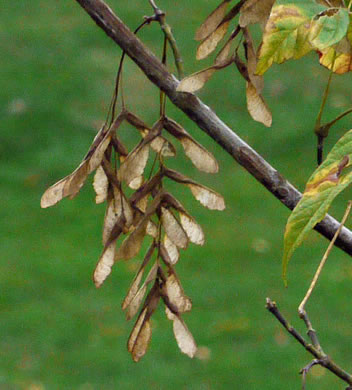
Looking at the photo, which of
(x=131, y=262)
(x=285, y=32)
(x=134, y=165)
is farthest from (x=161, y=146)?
(x=131, y=262)

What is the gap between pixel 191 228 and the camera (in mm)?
1426

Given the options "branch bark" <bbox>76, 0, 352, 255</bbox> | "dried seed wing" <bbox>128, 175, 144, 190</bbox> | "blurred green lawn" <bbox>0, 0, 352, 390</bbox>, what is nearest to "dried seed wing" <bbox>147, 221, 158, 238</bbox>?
"dried seed wing" <bbox>128, 175, 144, 190</bbox>

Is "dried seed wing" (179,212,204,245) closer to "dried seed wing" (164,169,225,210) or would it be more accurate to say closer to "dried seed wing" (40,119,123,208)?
"dried seed wing" (164,169,225,210)

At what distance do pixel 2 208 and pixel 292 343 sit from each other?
3.22 metres

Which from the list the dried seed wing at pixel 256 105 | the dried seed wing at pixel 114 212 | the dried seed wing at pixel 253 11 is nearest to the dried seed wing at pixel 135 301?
the dried seed wing at pixel 114 212

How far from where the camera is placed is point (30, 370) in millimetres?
6375

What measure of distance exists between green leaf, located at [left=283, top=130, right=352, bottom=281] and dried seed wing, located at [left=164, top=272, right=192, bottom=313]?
0.86 feet

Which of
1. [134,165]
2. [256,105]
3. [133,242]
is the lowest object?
[133,242]

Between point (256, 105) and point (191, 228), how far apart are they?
0.22 m

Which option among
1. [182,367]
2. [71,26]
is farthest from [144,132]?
[71,26]

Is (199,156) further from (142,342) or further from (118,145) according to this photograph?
(142,342)

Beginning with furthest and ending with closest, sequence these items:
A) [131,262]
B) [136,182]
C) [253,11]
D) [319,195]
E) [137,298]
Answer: [131,262] < [136,182] < [137,298] < [253,11] < [319,195]

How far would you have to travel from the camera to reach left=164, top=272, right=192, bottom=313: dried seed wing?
1.40 metres

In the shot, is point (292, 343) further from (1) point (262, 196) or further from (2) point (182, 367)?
(1) point (262, 196)
